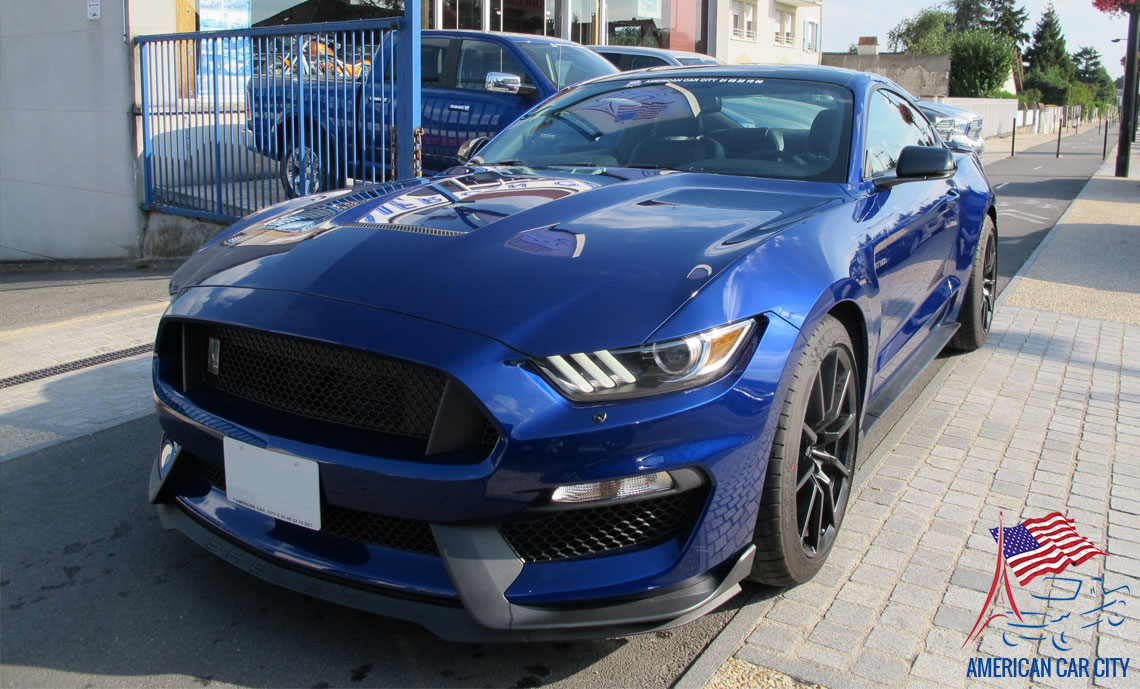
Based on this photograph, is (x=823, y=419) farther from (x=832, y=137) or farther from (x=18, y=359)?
(x=18, y=359)

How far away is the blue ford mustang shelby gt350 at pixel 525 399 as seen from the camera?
219cm

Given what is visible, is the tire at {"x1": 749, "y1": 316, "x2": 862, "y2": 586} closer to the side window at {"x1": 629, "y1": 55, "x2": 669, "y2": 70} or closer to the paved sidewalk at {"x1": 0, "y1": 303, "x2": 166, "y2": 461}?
the paved sidewalk at {"x1": 0, "y1": 303, "x2": 166, "y2": 461}

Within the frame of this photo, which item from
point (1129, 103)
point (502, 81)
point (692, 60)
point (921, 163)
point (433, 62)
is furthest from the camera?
point (1129, 103)

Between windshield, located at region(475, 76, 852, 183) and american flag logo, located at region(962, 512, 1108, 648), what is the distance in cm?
140

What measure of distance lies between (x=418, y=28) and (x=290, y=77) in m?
1.72

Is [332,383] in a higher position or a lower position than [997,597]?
higher

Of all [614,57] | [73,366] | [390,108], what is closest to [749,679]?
[73,366]

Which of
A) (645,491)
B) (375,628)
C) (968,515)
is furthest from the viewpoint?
(968,515)

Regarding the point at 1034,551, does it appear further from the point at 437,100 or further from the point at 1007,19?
the point at 1007,19

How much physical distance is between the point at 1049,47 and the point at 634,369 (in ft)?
393

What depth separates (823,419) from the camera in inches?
112

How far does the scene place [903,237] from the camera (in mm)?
3646

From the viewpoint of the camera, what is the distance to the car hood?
231 centimetres

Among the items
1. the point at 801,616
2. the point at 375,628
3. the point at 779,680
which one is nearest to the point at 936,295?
the point at 801,616
